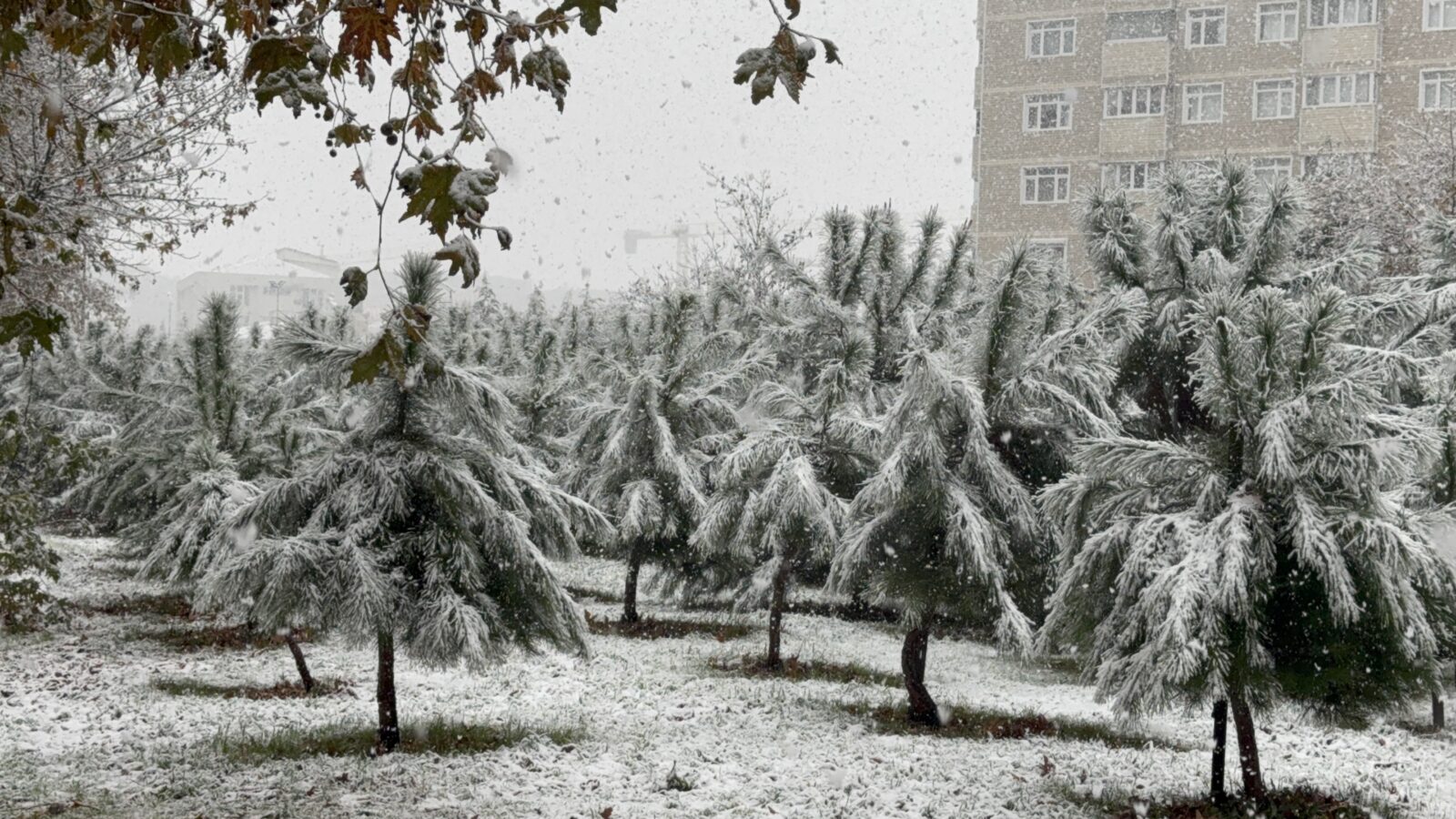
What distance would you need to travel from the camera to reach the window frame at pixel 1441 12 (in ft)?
124

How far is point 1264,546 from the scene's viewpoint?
7.86 m

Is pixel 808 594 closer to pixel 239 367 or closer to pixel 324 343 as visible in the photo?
pixel 239 367

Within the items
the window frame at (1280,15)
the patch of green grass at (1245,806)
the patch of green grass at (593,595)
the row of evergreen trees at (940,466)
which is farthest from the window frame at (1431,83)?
the patch of green grass at (1245,806)

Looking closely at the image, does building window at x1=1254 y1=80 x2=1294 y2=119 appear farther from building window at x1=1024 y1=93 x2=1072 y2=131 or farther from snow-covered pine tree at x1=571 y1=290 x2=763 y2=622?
snow-covered pine tree at x1=571 y1=290 x2=763 y2=622

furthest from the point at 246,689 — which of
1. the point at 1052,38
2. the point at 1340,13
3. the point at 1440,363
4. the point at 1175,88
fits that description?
the point at 1340,13

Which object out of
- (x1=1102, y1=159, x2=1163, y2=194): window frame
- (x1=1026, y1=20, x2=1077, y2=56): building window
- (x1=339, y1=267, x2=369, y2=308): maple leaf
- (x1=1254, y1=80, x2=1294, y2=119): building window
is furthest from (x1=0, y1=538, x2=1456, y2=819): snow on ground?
(x1=1026, y1=20, x2=1077, y2=56): building window

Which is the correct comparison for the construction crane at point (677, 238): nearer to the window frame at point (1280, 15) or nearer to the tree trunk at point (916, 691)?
the window frame at point (1280, 15)

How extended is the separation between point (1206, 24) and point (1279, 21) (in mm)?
2281

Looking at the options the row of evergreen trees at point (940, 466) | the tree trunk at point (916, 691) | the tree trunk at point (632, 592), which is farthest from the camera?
the tree trunk at point (632, 592)

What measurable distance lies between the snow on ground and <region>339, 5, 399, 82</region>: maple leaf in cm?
567

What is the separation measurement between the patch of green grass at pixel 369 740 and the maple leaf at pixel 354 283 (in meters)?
6.43

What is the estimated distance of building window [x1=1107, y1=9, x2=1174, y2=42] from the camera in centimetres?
4003

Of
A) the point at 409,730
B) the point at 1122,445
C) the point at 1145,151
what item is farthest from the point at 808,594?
the point at 1145,151

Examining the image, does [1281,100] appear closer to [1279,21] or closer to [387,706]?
[1279,21]
